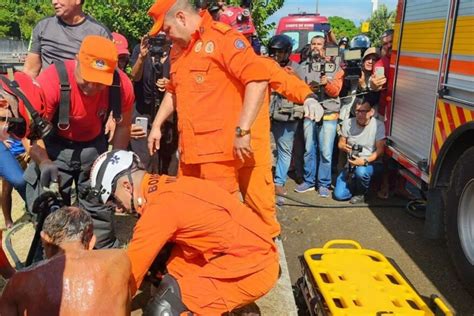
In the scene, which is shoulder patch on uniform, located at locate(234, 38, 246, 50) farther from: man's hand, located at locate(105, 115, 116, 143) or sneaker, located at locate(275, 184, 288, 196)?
sneaker, located at locate(275, 184, 288, 196)

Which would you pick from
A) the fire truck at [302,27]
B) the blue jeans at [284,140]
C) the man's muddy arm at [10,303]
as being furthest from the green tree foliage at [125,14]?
the man's muddy arm at [10,303]

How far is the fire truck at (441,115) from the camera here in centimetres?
346

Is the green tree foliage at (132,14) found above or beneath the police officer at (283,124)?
above

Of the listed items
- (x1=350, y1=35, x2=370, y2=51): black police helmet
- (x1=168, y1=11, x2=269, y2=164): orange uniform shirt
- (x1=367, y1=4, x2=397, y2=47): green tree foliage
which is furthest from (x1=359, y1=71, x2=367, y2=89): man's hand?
(x1=367, y1=4, x2=397, y2=47): green tree foliage

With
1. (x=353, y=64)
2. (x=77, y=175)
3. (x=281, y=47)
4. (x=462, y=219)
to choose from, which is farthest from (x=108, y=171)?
(x=353, y=64)

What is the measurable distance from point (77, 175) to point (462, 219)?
279 cm

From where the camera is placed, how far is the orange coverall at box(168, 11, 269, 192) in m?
2.86

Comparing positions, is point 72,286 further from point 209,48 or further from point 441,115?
point 441,115

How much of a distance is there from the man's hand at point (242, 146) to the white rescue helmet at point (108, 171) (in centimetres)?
71

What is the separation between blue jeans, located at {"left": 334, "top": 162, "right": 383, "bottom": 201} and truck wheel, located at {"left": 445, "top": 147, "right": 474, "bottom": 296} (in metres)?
1.68

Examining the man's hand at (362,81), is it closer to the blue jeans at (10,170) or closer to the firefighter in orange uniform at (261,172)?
the firefighter in orange uniform at (261,172)

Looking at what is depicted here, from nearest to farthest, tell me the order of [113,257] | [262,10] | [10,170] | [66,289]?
[66,289], [113,257], [10,170], [262,10]

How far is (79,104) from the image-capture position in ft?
9.49

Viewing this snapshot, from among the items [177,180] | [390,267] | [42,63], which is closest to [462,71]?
[390,267]
